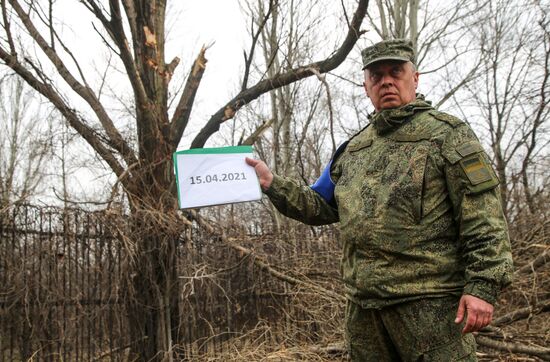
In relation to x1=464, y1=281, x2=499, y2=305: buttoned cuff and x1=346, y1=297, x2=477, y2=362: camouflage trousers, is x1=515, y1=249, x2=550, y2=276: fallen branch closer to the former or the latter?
x1=346, y1=297, x2=477, y2=362: camouflage trousers

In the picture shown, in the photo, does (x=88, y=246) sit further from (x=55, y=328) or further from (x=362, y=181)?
(x=362, y=181)

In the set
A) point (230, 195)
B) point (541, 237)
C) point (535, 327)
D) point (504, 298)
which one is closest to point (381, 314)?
point (230, 195)

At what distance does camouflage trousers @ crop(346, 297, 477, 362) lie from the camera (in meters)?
1.92

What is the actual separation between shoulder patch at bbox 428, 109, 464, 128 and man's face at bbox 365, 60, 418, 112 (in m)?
0.14

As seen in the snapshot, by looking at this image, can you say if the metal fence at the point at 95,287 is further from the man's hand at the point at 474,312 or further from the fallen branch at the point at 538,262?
the man's hand at the point at 474,312

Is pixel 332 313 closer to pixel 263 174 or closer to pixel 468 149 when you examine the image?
pixel 263 174

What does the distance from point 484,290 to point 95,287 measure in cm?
446

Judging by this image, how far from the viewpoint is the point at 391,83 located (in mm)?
2230

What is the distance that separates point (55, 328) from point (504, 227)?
452 cm

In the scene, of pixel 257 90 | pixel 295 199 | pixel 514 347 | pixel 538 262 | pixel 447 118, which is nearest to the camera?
pixel 447 118

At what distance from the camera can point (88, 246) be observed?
5.30 meters

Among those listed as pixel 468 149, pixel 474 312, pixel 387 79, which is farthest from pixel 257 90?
pixel 474 312

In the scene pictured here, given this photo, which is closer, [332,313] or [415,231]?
[415,231]

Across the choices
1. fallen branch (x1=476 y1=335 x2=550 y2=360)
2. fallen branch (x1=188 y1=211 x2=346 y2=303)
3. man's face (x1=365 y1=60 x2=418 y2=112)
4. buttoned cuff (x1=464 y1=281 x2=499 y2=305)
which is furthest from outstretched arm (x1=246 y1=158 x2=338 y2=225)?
fallen branch (x1=188 y1=211 x2=346 y2=303)
